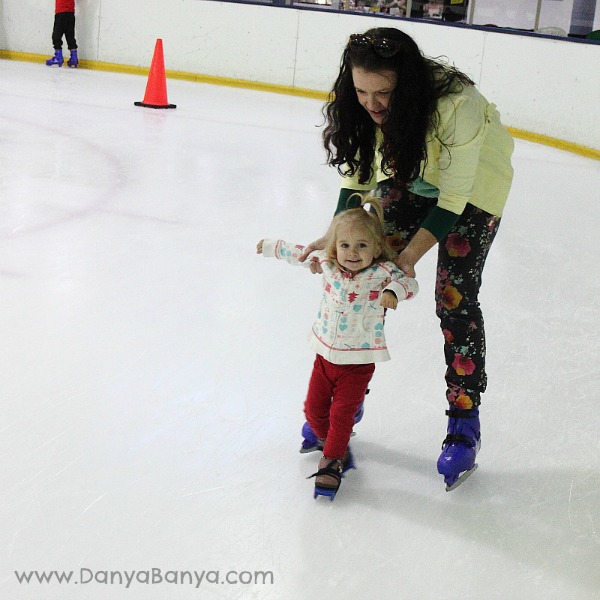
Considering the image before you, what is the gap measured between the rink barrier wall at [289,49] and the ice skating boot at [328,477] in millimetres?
5856

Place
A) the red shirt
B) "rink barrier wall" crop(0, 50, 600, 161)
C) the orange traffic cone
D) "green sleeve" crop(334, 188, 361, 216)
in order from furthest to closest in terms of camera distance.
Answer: the red shirt
"rink barrier wall" crop(0, 50, 600, 161)
the orange traffic cone
"green sleeve" crop(334, 188, 361, 216)

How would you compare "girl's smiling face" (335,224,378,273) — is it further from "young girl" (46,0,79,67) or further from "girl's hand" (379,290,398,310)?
"young girl" (46,0,79,67)

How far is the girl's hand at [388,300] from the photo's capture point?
175cm

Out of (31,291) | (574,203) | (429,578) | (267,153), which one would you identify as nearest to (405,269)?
(429,578)

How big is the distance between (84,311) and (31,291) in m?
0.26

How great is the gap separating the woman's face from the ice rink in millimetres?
830

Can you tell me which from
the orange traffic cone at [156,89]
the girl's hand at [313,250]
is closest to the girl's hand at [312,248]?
the girl's hand at [313,250]

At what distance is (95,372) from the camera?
2426 millimetres

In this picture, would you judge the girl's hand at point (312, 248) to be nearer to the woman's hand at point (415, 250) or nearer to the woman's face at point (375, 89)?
the woman's hand at point (415, 250)

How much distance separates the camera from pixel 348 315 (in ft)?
6.16

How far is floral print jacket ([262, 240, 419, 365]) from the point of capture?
1863 mm

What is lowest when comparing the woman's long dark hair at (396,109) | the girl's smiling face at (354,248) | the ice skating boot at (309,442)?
the ice skating boot at (309,442)

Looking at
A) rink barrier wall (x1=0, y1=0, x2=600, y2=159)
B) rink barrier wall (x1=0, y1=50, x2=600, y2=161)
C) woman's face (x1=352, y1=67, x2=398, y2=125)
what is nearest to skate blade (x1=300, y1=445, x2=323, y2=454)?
woman's face (x1=352, y1=67, x2=398, y2=125)

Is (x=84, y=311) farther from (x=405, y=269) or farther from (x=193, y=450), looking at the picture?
(x=405, y=269)
